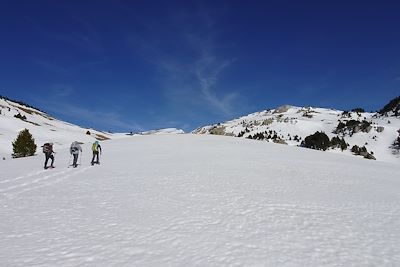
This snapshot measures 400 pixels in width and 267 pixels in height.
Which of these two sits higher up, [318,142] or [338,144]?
[318,142]

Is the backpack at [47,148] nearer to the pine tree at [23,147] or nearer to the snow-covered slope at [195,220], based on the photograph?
the snow-covered slope at [195,220]

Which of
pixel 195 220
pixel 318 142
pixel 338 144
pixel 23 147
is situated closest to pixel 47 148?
pixel 195 220

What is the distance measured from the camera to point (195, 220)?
1489cm

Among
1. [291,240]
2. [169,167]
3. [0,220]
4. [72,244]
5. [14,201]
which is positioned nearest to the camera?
[72,244]

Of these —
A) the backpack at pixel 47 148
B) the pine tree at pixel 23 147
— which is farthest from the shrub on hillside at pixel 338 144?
the backpack at pixel 47 148

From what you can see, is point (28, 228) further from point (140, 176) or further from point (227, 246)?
point (140, 176)

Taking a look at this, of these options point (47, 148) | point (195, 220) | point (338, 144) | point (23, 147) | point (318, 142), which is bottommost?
point (195, 220)

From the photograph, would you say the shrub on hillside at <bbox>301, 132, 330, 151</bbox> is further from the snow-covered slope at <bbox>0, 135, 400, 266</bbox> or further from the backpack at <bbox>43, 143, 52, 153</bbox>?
the backpack at <bbox>43, 143, 52, 153</bbox>

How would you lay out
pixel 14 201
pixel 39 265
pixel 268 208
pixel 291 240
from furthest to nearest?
pixel 14 201 < pixel 268 208 < pixel 291 240 < pixel 39 265

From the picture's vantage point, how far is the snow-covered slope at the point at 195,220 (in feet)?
35.7

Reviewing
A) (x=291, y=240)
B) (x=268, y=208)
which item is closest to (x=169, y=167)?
(x=268, y=208)

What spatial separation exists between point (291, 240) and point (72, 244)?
6751 mm

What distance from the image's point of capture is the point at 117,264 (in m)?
10.1

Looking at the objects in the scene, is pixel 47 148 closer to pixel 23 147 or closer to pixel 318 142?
pixel 23 147
